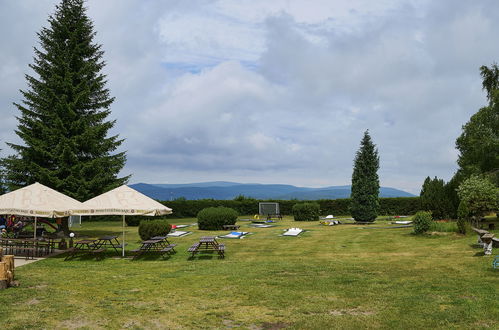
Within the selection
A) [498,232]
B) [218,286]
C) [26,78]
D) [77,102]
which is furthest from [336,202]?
[218,286]

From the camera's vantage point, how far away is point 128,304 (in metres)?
8.38

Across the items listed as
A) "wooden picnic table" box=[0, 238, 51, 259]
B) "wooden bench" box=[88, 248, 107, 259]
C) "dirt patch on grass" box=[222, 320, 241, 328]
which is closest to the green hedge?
"wooden picnic table" box=[0, 238, 51, 259]

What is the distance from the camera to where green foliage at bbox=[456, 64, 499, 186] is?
1174 inches

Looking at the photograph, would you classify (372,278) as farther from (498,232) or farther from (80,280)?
(498,232)

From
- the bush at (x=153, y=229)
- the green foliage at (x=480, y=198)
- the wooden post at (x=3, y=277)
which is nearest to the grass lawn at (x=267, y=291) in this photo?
the wooden post at (x=3, y=277)

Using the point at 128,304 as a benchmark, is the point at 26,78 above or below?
above

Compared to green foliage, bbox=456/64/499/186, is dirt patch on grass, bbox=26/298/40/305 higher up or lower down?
lower down

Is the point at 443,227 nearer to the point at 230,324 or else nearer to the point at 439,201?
Result: the point at 439,201

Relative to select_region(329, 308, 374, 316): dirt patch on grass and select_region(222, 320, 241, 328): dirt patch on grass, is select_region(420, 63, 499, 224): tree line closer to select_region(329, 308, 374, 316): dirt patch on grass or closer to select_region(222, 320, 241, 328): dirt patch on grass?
select_region(329, 308, 374, 316): dirt patch on grass

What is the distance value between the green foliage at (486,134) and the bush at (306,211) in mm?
12026

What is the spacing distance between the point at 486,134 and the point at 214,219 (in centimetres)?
2261

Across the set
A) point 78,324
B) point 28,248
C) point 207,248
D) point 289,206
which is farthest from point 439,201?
point 78,324

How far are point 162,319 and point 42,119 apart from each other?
24749 mm

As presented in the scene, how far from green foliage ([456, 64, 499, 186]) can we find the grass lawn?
1759 centimetres
